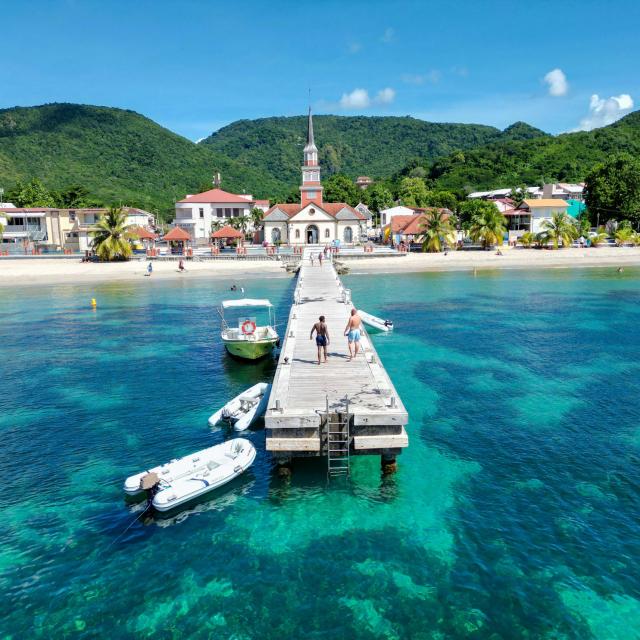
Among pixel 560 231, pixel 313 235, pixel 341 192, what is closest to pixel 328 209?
pixel 313 235

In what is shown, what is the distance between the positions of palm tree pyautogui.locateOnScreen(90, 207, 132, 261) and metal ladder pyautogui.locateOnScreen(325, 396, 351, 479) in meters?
62.0

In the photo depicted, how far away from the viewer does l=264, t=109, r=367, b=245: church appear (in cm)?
8619

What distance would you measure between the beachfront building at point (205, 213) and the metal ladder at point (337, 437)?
3474 inches

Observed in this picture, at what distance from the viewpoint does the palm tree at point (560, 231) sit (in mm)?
79125

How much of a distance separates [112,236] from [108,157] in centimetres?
9740

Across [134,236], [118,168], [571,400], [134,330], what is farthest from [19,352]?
[118,168]

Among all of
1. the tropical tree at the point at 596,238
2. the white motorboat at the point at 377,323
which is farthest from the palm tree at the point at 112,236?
the tropical tree at the point at 596,238

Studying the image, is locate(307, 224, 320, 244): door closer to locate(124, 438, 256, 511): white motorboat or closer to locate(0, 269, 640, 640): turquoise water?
locate(0, 269, 640, 640): turquoise water

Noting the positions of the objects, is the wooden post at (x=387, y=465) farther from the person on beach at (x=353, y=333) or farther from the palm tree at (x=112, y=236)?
the palm tree at (x=112, y=236)

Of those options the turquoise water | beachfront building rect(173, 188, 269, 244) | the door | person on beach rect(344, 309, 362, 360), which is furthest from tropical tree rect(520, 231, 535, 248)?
person on beach rect(344, 309, 362, 360)

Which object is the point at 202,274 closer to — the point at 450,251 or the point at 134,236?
the point at 134,236

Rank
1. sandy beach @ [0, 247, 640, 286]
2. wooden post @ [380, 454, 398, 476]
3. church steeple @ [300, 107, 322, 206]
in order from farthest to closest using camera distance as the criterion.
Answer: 1. church steeple @ [300, 107, 322, 206]
2. sandy beach @ [0, 247, 640, 286]
3. wooden post @ [380, 454, 398, 476]

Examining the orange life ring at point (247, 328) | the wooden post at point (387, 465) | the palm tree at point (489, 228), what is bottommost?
the wooden post at point (387, 465)

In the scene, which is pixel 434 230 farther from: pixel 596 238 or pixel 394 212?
pixel 394 212
